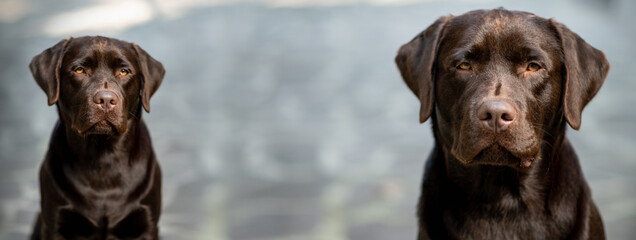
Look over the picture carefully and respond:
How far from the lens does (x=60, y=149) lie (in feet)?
12.1

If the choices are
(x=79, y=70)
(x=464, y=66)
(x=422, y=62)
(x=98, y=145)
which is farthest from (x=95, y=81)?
(x=464, y=66)

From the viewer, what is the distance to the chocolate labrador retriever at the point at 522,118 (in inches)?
107

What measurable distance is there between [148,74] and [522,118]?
74.8 inches

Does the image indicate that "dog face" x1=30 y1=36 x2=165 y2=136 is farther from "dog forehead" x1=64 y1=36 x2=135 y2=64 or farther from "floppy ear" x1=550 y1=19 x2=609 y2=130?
"floppy ear" x1=550 y1=19 x2=609 y2=130

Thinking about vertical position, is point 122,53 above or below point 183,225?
above

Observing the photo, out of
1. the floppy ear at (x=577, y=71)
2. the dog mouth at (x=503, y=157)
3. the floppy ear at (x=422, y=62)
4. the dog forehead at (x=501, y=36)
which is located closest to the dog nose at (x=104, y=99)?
the floppy ear at (x=422, y=62)

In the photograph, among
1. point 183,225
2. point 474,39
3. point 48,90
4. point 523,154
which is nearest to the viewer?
point 523,154

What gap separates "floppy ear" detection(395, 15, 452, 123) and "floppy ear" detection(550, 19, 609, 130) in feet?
1.53

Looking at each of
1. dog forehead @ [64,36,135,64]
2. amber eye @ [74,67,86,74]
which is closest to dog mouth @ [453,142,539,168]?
dog forehead @ [64,36,135,64]

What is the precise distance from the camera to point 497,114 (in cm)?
258

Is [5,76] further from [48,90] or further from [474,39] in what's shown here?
[474,39]

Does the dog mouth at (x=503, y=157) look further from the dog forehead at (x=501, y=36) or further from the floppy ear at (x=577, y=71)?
the dog forehead at (x=501, y=36)

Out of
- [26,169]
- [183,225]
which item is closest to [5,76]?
[26,169]

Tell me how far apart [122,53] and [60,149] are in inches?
23.3
